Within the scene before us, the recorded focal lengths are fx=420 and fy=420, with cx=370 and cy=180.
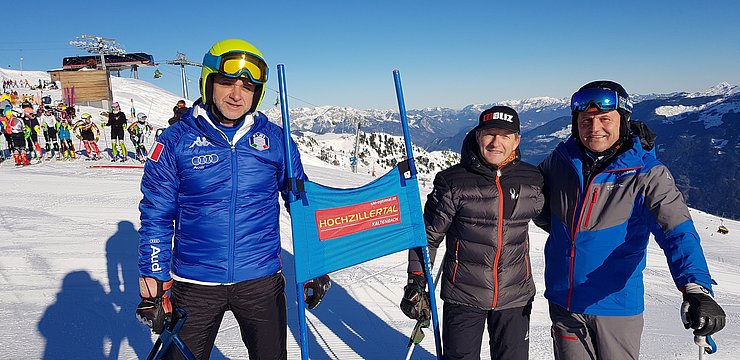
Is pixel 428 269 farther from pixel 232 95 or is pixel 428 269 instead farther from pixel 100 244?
pixel 100 244

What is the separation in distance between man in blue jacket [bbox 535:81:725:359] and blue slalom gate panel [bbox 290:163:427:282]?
1.02 metres

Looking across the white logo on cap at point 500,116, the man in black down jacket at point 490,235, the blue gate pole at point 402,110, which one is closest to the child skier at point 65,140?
the blue gate pole at point 402,110

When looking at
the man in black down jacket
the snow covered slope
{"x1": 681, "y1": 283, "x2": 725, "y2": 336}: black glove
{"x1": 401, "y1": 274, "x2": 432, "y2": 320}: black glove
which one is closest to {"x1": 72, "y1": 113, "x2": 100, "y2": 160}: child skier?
the snow covered slope

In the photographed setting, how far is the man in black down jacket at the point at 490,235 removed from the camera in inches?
113

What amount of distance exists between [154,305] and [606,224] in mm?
2725

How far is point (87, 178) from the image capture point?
37.2ft

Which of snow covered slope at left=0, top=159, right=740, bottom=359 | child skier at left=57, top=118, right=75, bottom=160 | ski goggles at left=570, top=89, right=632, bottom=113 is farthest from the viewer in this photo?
child skier at left=57, top=118, right=75, bottom=160

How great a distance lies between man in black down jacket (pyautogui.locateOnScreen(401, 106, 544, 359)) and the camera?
113 inches

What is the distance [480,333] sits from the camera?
2.99 metres

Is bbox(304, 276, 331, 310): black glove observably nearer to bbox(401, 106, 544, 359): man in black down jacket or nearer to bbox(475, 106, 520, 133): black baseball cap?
bbox(401, 106, 544, 359): man in black down jacket

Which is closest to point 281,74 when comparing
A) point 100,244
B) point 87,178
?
point 100,244

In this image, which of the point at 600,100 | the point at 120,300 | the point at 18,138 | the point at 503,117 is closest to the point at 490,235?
the point at 503,117

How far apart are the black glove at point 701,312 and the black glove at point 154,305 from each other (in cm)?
273

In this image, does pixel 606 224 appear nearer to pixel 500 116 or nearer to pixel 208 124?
pixel 500 116
